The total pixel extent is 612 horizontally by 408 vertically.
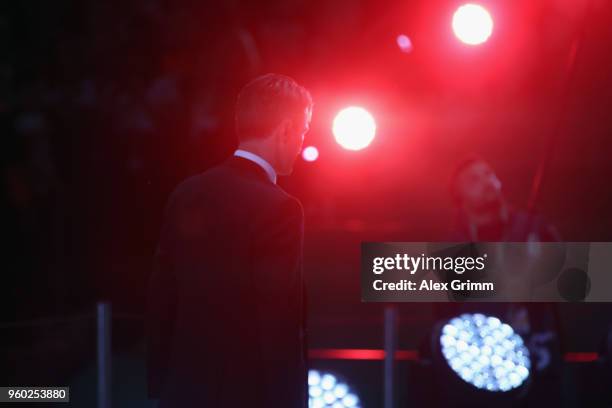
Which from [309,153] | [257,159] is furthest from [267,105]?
[309,153]

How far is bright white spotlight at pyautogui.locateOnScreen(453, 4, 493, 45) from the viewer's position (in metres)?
4.16

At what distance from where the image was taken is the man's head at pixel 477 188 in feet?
13.8

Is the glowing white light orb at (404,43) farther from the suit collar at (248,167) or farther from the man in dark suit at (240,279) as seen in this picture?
the suit collar at (248,167)

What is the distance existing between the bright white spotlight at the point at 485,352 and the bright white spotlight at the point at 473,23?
1.89 m

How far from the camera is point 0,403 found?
325cm

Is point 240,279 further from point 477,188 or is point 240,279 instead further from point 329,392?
point 477,188

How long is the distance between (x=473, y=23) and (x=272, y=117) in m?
2.51

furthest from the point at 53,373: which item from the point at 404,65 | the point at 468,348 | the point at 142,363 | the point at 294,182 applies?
the point at 468,348

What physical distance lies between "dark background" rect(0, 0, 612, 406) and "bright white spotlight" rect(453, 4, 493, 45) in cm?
7

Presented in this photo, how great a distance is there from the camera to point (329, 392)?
3.40 m

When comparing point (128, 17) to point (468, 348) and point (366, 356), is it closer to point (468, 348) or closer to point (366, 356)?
point (366, 356)

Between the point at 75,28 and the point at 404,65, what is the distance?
2654 mm

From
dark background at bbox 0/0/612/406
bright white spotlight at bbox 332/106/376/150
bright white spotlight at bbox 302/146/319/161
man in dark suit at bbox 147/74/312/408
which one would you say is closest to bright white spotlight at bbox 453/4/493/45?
dark background at bbox 0/0/612/406

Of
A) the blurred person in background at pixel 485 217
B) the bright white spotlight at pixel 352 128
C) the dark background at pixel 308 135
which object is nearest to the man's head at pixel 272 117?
the dark background at pixel 308 135
